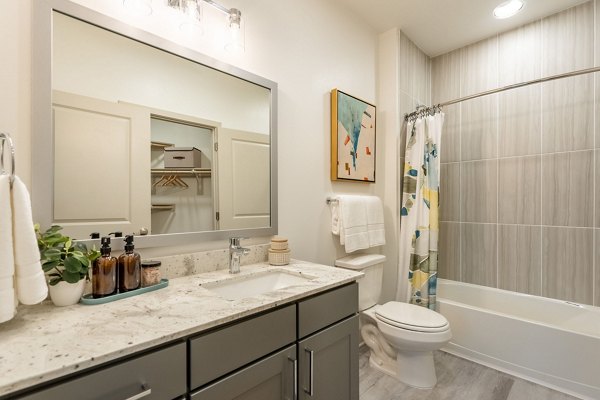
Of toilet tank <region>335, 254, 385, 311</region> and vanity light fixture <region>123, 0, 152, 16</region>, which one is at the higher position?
vanity light fixture <region>123, 0, 152, 16</region>

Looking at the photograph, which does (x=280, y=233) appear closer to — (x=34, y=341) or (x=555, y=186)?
(x=34, y=341)

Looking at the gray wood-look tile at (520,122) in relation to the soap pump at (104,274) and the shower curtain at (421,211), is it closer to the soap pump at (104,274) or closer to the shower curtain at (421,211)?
the shower curtain at (421,211)

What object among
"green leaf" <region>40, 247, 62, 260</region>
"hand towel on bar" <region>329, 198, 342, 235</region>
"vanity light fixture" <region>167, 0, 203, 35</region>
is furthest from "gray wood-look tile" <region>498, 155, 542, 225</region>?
"green leaf" <region>40, 247, 62, 260</region>

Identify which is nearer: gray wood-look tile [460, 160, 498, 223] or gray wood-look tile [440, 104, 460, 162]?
gray wood-look tile [460, 160, 498, 223]

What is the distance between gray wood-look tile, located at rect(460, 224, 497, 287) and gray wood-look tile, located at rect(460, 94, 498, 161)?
2.15 feet

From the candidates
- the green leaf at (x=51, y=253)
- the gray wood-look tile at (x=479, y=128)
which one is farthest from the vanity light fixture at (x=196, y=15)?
the gray wood-look tile at (x=479, y=128)

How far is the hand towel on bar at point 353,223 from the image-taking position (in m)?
1.88

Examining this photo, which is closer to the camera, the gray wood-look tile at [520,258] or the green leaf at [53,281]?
the green leaf at [53,281]

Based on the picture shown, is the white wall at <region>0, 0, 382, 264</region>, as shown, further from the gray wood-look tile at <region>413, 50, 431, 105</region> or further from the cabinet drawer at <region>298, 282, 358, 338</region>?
the gray wood-look tile at <region>413, 50, 431, 105</region>

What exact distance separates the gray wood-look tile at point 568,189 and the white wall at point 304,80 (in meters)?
1.45

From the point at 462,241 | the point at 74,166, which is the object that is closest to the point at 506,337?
the point at 462,241

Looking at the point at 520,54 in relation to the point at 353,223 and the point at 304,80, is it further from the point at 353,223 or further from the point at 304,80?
the point at 353,223

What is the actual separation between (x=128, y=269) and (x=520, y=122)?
2.93 meters

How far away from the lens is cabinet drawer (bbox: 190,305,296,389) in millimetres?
767
